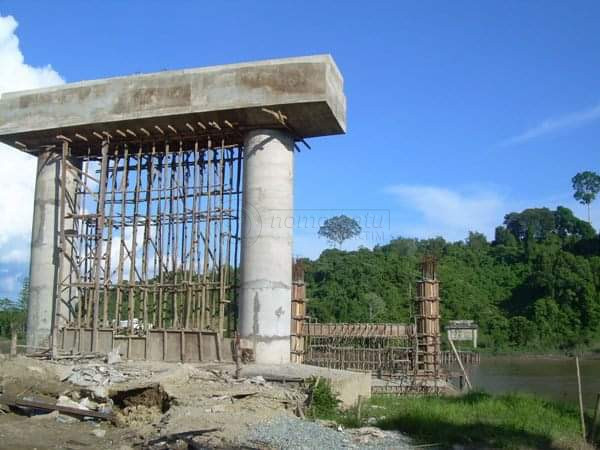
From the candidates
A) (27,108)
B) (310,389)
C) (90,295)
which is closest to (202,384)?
(310,389)

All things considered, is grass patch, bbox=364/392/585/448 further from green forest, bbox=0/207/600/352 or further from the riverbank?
green forest, bbox=0/207/600/352

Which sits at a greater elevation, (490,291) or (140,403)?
(490,291)

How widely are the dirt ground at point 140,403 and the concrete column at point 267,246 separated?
137 cm

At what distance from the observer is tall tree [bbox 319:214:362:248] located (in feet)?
298

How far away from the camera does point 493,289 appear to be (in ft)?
218

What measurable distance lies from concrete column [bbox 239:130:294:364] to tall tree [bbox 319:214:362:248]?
238 feet

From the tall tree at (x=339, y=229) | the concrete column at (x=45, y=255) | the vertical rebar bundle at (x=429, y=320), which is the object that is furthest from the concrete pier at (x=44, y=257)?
the tall tree at (x=339, y=229)

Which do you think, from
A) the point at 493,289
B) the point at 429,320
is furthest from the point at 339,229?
the point at 429,320

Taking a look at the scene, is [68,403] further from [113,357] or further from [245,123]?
[245,123]

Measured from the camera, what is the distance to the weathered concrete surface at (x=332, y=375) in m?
14.9

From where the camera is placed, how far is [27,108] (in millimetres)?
19938

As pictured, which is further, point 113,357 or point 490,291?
point 490,291

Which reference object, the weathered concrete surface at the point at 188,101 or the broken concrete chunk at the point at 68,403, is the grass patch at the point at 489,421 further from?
the weathered concrete surface at the point at 188,101

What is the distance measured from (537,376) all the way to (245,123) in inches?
1135
